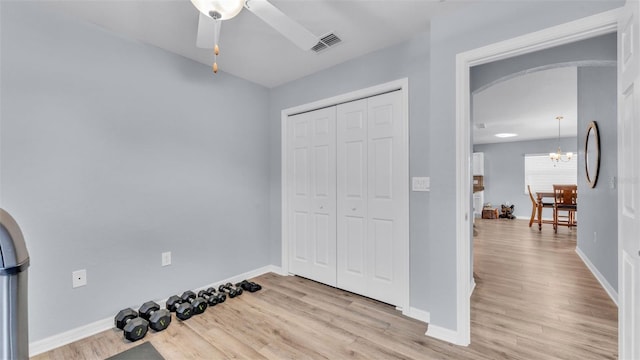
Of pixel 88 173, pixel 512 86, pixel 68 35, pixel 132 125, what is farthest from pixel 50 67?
pixel 512 86

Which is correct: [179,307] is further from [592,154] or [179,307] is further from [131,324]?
[592,154]

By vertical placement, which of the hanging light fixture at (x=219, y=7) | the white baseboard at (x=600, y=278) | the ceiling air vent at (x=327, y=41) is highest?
the ceiling air vent at (x=327, y=41)

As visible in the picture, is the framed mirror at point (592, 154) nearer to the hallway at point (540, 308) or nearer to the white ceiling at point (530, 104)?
the white ceiling at point (530, 104)

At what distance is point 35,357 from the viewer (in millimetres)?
1816

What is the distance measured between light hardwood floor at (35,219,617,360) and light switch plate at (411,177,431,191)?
3.60 ft

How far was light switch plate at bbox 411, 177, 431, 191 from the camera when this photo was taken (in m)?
2.28

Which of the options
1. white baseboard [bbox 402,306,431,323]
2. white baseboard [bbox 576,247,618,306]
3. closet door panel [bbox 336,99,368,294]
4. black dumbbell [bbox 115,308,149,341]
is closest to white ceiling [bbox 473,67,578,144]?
closet door panel [bbox 336,99,368,294]

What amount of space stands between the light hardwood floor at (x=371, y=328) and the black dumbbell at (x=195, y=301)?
0.05 meters

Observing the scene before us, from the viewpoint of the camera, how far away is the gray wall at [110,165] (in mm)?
1862

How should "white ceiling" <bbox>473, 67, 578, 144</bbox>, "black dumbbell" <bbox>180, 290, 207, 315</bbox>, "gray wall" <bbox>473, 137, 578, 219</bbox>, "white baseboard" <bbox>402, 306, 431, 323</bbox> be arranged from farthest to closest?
"gray wall" <bbox>473, 137, 578, 219</bbox>, "white ceiling" <bbox>473, 67, 578, 144</bbox>, "black dumbbell" <bbox>180, 290, 207, 315</bbox>, "white baseboard" <bbox>402, 306, 431, 323</bbox>

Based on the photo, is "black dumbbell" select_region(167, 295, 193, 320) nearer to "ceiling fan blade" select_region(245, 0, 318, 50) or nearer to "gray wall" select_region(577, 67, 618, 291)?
"ceiling fan blade" select_region(245, 0, 318, 50)

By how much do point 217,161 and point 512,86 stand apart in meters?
4.09

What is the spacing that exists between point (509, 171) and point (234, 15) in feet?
31.5

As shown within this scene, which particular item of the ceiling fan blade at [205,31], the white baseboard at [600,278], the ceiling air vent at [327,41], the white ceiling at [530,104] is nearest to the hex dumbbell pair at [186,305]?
the ceiling fan blade at [205,31]
